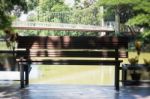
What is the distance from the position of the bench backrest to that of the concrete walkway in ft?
1.48

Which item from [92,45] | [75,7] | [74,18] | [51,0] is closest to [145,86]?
[92,45]

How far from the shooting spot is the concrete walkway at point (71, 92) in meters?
5.25

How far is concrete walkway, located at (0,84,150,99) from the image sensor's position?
5.25 m

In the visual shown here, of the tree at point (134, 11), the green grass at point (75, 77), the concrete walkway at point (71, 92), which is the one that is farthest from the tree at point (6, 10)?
the tree at point (134, 11)

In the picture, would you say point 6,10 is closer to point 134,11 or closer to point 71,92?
point 71,92

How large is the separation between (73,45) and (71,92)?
2.11ft

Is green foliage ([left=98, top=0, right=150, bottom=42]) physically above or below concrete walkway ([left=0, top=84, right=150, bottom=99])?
above

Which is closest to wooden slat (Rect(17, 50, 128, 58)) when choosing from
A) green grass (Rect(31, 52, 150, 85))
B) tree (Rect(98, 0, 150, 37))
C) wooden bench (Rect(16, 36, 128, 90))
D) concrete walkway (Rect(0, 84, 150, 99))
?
wooden bench (Rect(16, 36, 128, 90))

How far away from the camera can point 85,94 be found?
5.42 meters

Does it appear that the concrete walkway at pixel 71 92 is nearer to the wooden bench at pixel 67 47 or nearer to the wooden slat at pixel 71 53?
the wooden bench at pixel 67 47

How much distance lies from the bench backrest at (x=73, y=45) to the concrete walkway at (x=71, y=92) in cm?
45

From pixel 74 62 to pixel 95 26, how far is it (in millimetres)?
25901

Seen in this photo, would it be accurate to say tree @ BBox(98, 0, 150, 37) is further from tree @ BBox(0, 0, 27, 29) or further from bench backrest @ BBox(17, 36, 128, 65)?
bench backrest @ BBox(17, 36, 128, 65)

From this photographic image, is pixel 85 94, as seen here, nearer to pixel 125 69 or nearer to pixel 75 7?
pixel 125 69
